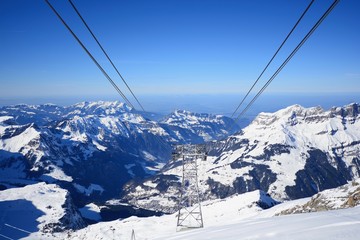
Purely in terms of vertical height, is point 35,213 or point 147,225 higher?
point 147,225

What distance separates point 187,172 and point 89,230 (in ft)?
303

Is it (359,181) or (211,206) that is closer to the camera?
(359,181)

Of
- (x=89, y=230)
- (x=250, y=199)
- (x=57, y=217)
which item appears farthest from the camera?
(x=57, y=217)

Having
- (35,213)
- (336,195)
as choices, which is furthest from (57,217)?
(336,195)

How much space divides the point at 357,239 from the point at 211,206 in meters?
132

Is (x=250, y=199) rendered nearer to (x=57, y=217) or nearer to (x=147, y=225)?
(x=147, y=225)

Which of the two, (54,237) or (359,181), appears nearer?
(359,181)

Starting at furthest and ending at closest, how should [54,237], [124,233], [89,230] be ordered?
[54,237]
[89,230]
[124,233]

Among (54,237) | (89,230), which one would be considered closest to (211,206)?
(89,230)

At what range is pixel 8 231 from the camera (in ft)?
513

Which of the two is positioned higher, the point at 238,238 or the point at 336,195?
the point at 238,238

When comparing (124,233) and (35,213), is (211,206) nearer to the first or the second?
(124,233)

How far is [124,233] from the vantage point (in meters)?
114

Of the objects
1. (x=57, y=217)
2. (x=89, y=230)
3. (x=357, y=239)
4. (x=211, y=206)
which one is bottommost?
(x=57, y=217)
